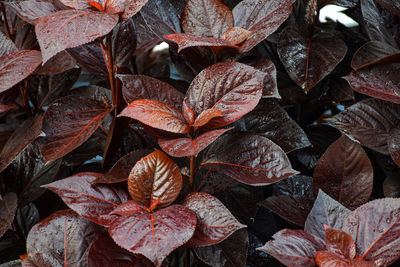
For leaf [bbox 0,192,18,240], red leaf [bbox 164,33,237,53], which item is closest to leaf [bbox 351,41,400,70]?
red leaf [bbox 164,33,237,53]

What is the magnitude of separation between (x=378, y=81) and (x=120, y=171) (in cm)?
54

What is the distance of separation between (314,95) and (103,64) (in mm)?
539

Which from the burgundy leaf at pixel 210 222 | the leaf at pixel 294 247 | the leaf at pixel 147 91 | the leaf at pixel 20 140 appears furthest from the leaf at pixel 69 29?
the leaf at pixel 294 247

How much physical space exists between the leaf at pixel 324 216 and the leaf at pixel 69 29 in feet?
1.47

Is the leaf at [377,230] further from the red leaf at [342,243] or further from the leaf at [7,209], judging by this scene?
the leaf at [7,209]

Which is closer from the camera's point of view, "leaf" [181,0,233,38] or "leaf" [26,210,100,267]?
"leaf" [26,210,100,267]

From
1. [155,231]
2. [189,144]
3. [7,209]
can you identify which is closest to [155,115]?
[189,144]

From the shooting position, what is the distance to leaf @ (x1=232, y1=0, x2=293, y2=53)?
0.77m

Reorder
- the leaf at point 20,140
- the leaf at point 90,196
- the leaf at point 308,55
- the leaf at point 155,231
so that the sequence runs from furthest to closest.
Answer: the leaf at point 308,55, the leaf at point 20,140, the leaf at point 90,196, the leaf at point 155,231

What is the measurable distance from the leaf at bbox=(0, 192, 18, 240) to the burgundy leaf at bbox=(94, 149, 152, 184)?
0.24 m

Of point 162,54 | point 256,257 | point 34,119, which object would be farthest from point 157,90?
point 162,54

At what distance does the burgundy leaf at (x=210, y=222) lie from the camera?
2.07 feet

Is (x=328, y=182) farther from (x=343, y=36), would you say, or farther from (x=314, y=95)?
(x=343, y=36)

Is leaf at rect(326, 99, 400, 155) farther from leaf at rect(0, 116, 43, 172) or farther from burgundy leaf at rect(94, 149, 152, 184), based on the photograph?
leaf at rect(0, 116, 43, 172)
